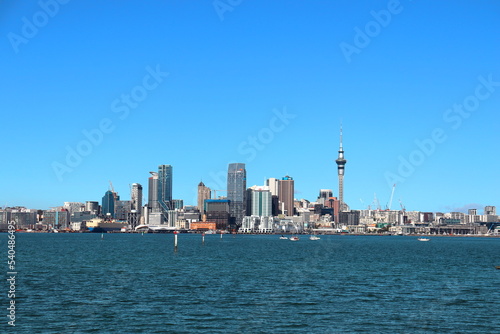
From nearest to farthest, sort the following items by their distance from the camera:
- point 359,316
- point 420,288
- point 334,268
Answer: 1. point 359,316
2. point 420,288
3. point 334,268

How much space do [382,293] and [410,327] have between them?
18.0 meters

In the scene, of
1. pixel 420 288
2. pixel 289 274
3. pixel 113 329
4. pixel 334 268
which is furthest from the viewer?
pixel 334 268

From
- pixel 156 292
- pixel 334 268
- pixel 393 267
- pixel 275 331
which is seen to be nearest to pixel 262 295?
pixel 156 292

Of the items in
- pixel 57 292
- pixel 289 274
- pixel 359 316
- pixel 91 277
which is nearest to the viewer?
pixel 359 316

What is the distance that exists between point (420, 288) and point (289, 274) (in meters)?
21.4

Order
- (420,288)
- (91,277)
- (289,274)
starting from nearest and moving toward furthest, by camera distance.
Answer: (420,288)
(91,277)
(289,274)

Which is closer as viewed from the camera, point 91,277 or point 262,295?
point 262,295

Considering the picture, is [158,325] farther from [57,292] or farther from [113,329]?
[57,292]

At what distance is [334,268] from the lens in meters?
97.4

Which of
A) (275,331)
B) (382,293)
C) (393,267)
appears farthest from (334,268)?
(275,331)

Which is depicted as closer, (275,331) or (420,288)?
(275,331)

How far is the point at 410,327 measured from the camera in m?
46.8

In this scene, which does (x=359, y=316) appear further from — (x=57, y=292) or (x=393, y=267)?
(x=393, y=267)

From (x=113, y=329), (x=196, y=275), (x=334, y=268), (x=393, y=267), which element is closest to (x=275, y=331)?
(x=113, y=329)
